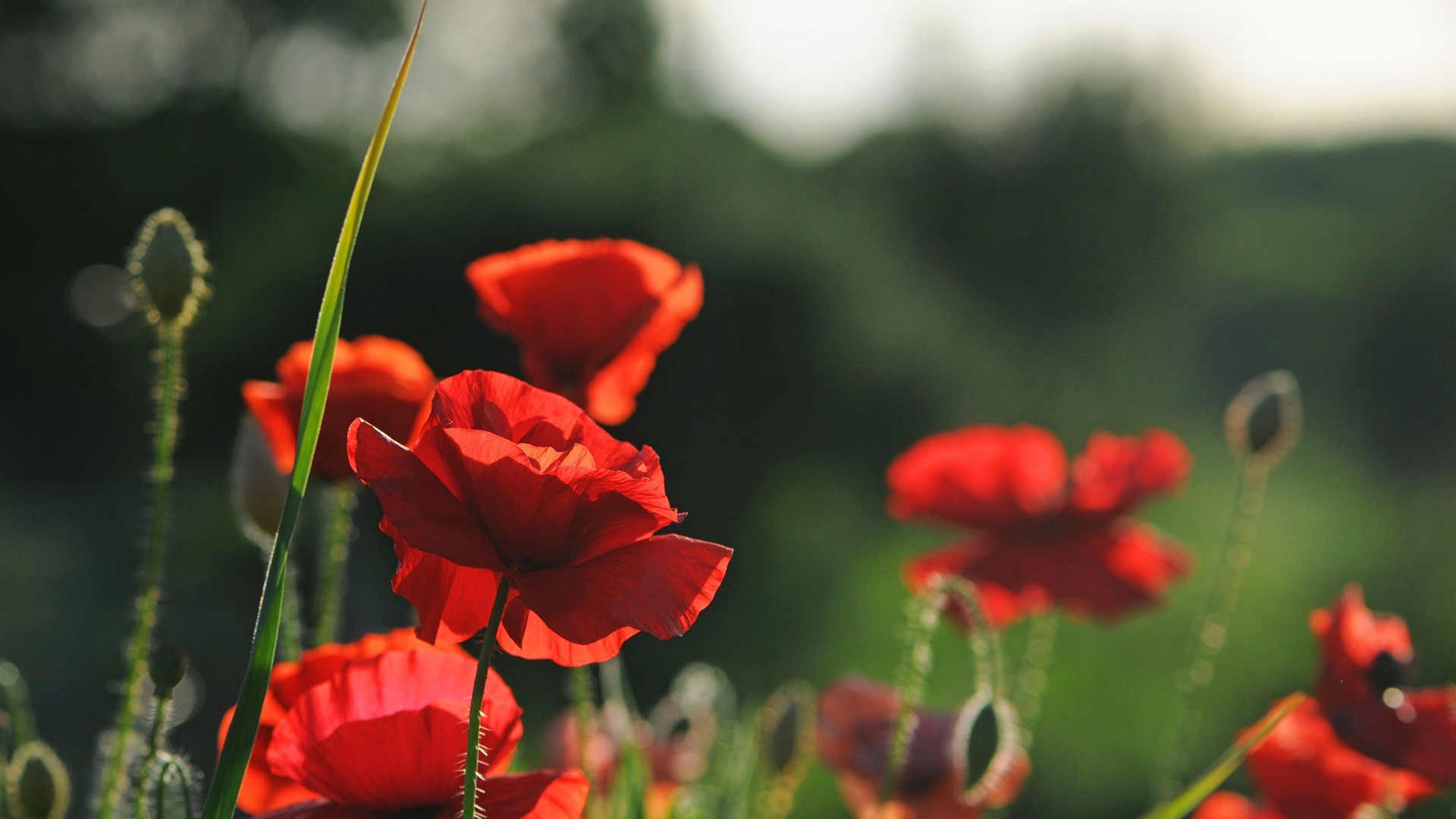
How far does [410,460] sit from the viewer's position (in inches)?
15.7

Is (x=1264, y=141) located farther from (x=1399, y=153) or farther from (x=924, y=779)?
(x=924, y=779)

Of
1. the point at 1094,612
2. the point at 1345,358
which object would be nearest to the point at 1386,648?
the point at 1094,612

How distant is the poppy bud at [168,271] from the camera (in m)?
0.53

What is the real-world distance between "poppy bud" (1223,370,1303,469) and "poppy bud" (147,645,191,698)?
24.5 inches

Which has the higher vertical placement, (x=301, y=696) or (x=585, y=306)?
(x=585, y=306)

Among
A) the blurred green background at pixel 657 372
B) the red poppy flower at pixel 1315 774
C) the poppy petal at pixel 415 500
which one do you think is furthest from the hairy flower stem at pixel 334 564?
the blurred green background at pixel 657 372

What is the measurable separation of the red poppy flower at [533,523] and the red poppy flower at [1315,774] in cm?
41

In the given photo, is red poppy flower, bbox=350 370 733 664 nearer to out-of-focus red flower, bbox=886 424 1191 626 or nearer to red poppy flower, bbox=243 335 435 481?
red poppy flower, bbox=243 335 435 481

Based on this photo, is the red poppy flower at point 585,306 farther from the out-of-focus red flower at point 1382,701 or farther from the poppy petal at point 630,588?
the out-of-focus red flower at point 1382,701

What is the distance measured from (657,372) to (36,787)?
10.6ft

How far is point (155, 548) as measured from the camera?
0.52 metres

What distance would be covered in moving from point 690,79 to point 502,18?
4.13 feet

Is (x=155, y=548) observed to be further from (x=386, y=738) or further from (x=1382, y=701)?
(x=1382, y=701)

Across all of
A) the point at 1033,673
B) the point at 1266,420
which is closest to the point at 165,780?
the point at 1033,673
